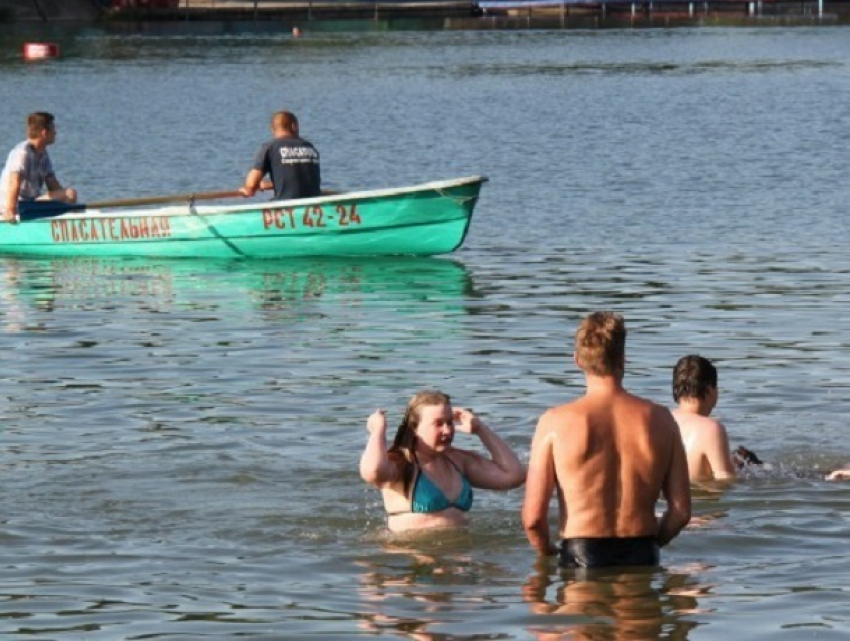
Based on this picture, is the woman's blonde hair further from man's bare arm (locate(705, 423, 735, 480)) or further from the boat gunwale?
the boat gunwale

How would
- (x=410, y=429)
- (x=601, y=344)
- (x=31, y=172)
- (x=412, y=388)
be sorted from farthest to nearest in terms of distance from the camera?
(x=31, y=172)
(x=412, y=388)
(x=410, y=429)
(x=601, y=344)

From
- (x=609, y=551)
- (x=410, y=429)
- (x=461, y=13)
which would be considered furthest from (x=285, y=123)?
(x=461, y=13)

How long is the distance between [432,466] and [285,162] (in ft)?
41.6

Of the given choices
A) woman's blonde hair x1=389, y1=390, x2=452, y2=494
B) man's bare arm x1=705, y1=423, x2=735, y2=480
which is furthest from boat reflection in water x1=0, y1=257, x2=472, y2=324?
woman's blonde hair x1=389, y1=390, x2=452, y2=494

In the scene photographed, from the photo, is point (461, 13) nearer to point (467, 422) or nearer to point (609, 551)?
point (467, 422)

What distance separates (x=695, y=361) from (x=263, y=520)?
9.07 ft

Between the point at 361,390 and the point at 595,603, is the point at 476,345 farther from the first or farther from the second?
the point at 595,603

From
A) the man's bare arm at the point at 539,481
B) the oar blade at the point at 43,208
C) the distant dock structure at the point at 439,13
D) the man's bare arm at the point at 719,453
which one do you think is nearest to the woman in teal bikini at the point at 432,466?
the man's bare arm at the point at 539,481

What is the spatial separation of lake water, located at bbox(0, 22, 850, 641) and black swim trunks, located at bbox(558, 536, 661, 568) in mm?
166

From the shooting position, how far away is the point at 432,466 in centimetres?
1106

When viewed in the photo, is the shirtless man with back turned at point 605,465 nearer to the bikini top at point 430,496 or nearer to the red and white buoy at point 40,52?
the bikini top at point 430,496

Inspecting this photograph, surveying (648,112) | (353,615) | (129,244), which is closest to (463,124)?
(648,112)

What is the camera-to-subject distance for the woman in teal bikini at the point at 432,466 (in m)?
10.5

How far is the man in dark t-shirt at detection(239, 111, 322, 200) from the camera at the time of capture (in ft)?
76.1
